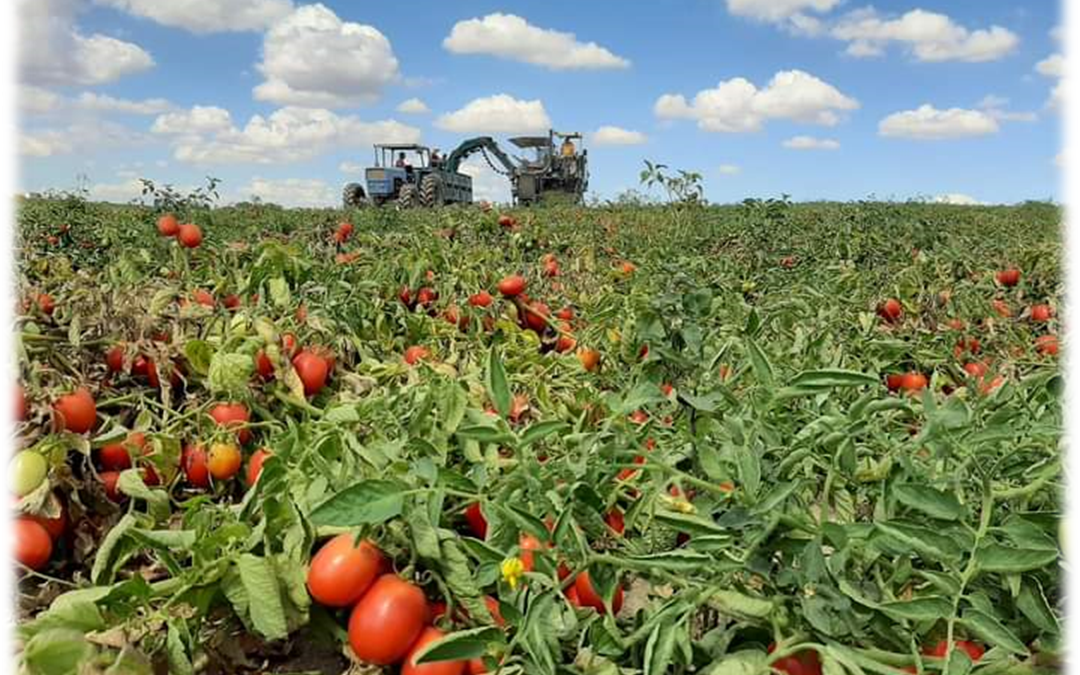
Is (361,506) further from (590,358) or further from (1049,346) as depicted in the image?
(1049,346)

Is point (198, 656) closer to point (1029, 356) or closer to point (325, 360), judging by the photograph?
point (325, 360)

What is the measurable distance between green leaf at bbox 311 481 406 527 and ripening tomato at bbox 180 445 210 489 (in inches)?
36.6

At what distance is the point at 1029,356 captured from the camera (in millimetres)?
2488

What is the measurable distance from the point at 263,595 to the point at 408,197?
63.4ft

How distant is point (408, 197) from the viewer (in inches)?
797

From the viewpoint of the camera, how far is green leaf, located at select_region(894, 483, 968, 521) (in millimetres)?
1091

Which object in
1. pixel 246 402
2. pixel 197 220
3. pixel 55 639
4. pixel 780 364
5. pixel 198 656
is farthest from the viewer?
pixel 197 220

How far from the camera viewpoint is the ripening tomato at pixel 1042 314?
11.2 feet

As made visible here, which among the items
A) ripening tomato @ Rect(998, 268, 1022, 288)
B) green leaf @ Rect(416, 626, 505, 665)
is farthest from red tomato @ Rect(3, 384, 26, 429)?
ripening tomato @ Rect(998, 268, 1022, 288)

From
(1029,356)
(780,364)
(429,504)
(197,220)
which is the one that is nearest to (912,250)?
(1029,356)

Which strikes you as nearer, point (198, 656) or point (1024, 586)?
point (1024, 586)

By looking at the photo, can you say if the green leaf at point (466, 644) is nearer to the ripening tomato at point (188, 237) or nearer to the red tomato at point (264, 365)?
the red tomato at point (264, 365)

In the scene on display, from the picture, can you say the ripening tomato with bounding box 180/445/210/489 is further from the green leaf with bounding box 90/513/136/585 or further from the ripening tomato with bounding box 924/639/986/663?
the ripening tomato with bounding box 924/639/986/663

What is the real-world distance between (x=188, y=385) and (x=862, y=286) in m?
2.88
